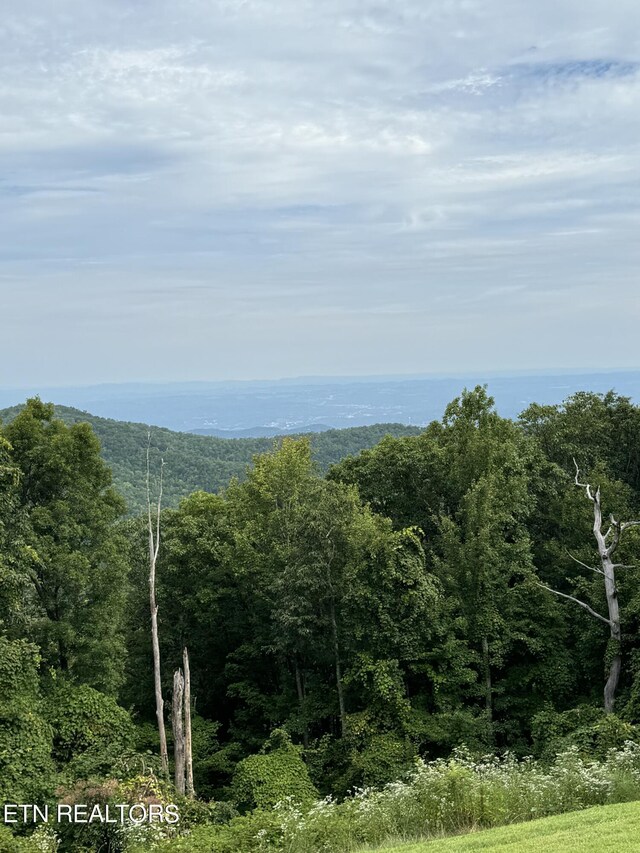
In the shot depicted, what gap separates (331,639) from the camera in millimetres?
23328

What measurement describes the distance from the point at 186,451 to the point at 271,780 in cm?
6709

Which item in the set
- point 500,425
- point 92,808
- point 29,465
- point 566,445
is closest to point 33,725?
point 92,808

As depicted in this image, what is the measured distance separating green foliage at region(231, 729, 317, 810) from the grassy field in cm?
942

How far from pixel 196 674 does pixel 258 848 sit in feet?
63.3

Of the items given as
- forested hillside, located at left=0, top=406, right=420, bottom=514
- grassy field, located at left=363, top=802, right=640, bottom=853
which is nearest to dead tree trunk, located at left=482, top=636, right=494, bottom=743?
grassy field, located at left=363, top=802, right=640, bottom=853

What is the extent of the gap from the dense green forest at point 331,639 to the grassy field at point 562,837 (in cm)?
112

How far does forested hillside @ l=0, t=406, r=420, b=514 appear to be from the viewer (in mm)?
66788

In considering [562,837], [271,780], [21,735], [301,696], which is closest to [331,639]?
[301,696]

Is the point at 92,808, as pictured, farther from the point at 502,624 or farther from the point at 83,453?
the point at 502,624

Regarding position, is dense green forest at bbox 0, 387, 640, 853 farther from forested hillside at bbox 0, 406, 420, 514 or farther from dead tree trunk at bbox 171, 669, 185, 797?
forested hillside at bbox 0, 406, 420, 514

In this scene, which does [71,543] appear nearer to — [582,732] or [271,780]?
[271,780]

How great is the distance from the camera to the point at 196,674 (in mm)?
29812

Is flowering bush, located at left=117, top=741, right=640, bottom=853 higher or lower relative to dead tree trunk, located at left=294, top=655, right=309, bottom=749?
higher

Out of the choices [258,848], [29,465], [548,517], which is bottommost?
[258,848]
